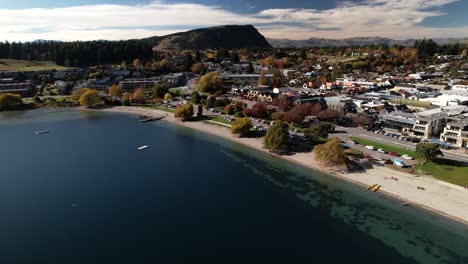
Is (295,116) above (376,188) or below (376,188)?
above

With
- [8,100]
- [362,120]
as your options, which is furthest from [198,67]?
[362,120]

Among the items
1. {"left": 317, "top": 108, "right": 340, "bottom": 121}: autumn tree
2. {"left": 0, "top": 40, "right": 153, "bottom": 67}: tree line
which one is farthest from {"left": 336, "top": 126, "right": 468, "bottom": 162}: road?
{"left": 0, "top": 40, "right": 153, "bottom": 67}: tree line

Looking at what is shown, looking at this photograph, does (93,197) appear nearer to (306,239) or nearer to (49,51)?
(306,239)

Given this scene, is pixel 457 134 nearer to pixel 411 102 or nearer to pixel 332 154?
pixel 332 154

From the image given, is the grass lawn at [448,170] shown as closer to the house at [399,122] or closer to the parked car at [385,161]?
the parked car at [385,161]

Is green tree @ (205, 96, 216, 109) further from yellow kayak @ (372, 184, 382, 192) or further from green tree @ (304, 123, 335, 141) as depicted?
yellow kayak @ (372, 184, 382, 192)

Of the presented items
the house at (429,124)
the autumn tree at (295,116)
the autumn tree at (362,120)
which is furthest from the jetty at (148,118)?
the house at (429,124)
